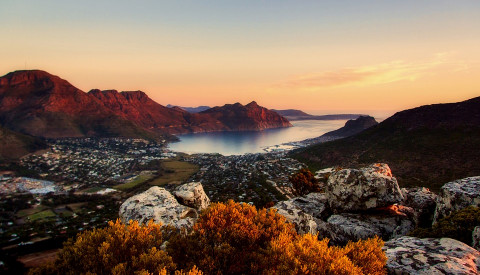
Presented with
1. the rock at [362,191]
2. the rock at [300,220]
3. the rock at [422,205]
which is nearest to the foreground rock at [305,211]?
the rock at [300,220]

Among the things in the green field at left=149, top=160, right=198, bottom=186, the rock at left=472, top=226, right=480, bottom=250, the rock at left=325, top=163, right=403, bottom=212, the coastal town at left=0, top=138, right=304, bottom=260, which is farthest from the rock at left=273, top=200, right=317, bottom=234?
the green field at left=149, top=160, right=198, bottom=186

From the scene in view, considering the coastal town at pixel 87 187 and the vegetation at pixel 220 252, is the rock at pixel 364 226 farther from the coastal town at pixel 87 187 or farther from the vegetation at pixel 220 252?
the coastal town at pixel 87 187

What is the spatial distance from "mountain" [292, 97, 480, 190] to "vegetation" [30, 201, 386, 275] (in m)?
63.8

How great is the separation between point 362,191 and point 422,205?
14.0ft

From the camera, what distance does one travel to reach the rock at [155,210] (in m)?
14.8

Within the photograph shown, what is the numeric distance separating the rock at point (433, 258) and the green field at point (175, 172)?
123m

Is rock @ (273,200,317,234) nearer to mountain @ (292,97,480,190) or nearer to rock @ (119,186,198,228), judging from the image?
rock @ (119,186,198,228)

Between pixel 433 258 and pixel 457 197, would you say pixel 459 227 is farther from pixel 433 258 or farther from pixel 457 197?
pixel 433 258

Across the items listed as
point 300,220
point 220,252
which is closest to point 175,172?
point 300,220

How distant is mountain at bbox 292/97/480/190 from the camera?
6800 cm

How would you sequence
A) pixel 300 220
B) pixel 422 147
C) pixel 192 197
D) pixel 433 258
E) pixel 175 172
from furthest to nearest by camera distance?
1. pixel 175 172
2. pixel 422 147
3. pixel 192 197
4. pixel 300 220
5. pixel 433 258

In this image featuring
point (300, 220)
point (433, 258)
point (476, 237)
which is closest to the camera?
point (433, 258)

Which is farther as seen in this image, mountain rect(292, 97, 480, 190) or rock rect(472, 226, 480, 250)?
mountain rect(292, 97, 480, 190)

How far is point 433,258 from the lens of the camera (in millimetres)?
8867
